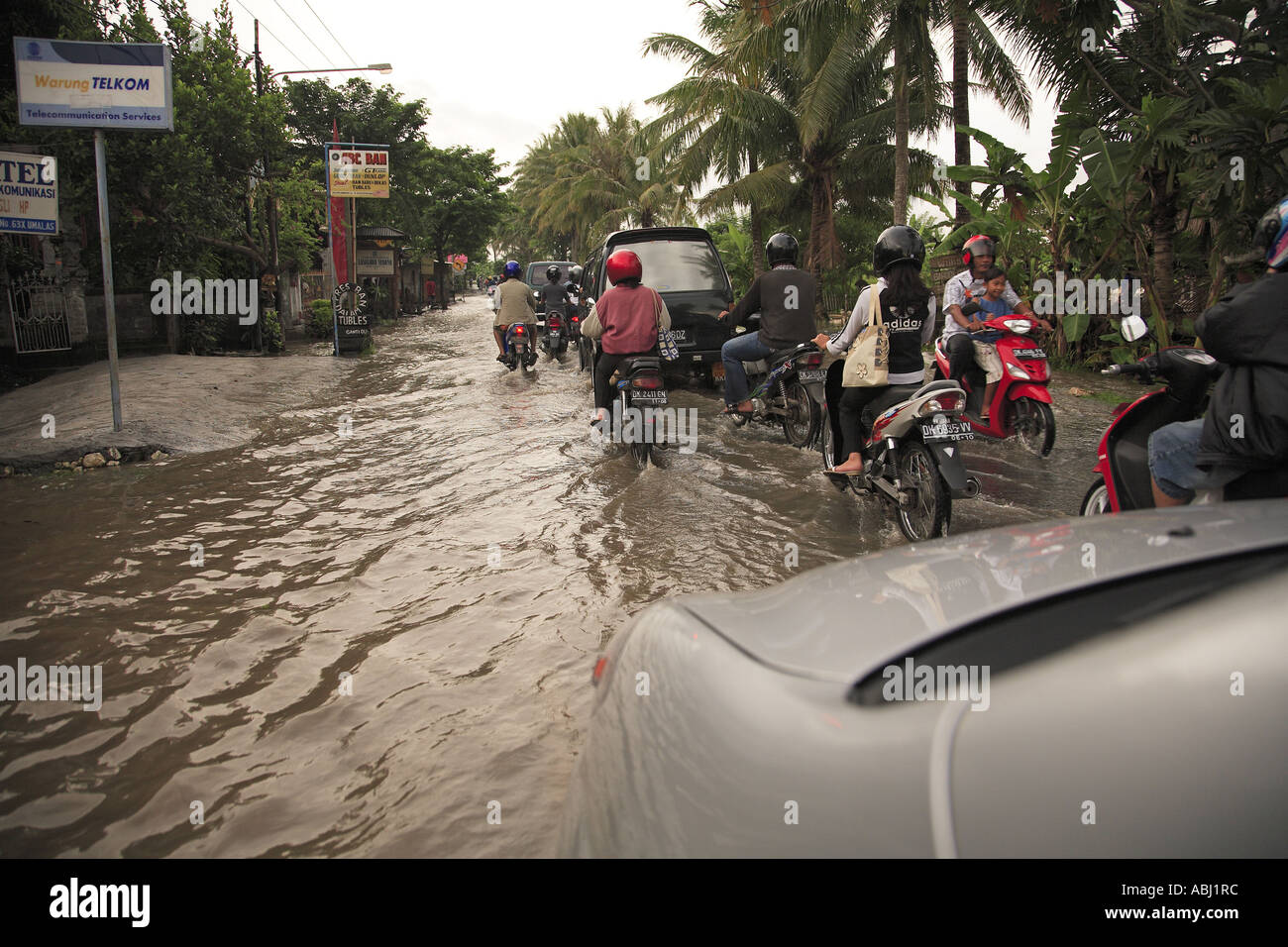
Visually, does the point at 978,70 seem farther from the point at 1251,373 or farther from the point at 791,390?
the point at 1251,373

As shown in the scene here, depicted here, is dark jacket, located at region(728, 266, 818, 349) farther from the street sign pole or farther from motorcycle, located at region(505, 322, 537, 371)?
motorcycle, located at region(505, 322, 537, 371)

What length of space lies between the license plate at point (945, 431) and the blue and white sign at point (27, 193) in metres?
9.94

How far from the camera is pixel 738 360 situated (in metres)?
8.07

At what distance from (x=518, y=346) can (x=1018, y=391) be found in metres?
8.85

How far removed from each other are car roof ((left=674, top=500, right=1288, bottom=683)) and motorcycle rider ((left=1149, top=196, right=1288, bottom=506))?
1.51 metres

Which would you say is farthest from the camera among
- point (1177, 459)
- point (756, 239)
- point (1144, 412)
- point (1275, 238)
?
point (756, 239)

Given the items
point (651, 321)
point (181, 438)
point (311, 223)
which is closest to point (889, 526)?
point (651, 321)

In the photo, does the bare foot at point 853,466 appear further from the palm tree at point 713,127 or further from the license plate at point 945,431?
the palm tree at point 713,127

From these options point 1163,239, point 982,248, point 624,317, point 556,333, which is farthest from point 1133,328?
point 556,333

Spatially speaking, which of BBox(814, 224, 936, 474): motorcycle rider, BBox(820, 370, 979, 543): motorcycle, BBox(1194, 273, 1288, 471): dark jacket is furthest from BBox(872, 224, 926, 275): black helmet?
BBox(1194, 273, 1288, 471): dark jacket

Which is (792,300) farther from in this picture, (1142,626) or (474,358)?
(474,358)

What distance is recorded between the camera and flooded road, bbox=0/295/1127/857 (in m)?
2.66

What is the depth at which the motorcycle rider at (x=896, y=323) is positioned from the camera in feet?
17.1

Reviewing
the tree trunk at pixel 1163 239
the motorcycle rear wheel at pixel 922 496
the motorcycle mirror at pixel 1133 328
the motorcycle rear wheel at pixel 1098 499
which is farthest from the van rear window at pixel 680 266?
the motorcycle mirror at pixel 1133 328
